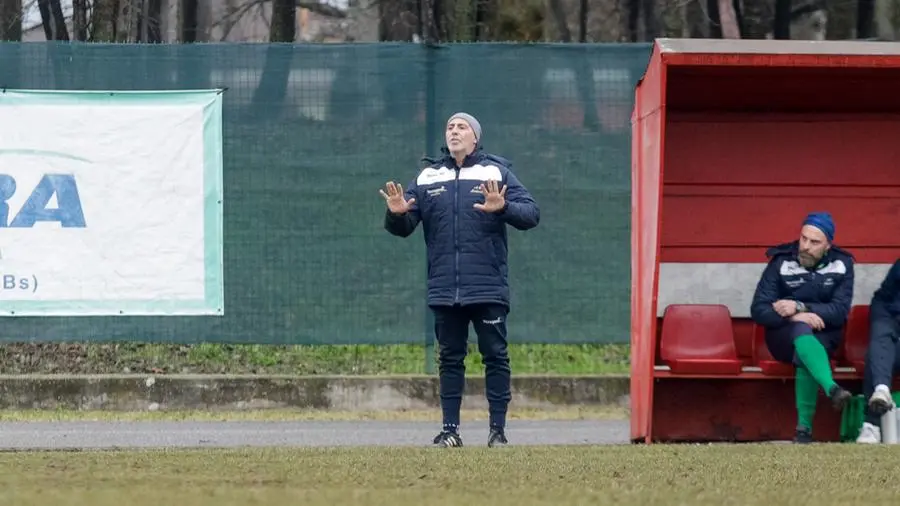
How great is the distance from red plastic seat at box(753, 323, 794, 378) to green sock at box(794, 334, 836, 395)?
0.89 feet

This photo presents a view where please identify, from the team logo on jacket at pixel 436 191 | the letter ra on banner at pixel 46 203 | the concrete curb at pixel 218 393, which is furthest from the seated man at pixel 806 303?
the letter ra on banner at pixel 46 203

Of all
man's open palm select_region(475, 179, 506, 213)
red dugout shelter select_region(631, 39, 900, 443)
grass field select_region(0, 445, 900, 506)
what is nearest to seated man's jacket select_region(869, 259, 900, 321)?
red dugout shelter select_region(631, 39, 900, 443)

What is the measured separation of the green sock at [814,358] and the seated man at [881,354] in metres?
0.22

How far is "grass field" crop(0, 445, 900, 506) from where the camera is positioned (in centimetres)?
673

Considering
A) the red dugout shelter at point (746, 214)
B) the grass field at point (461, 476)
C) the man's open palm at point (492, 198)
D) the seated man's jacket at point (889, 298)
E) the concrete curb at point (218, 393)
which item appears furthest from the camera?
the concrete curb at point (218, 393)

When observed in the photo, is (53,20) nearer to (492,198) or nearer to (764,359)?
(764,359)

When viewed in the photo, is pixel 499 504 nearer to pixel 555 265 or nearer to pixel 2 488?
pixel 2 488

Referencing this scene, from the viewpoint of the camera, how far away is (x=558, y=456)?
837 centimetres

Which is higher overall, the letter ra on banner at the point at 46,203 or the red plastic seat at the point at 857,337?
the letter ra on banner at the point at 46,203

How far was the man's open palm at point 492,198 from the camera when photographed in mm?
9156

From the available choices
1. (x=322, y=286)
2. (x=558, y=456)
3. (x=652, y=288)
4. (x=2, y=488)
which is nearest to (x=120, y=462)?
(x=2, y=488)

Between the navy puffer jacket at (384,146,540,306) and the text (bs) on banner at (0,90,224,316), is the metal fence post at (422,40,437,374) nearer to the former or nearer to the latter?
the text (bs) on banner at (0,90,224,316)

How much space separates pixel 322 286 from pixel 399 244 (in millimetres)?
589

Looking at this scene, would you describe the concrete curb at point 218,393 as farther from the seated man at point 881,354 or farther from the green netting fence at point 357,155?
the seated man at point 881,354
